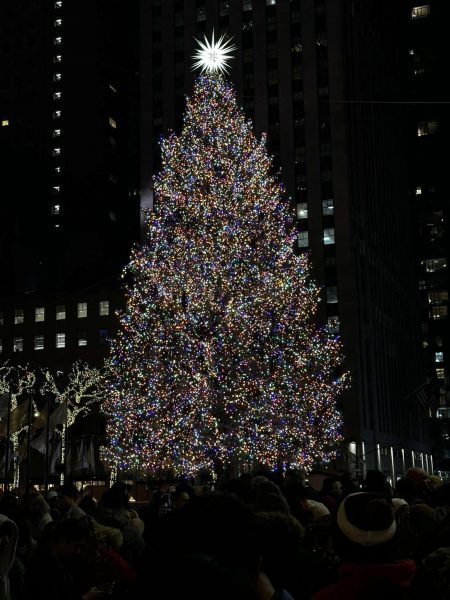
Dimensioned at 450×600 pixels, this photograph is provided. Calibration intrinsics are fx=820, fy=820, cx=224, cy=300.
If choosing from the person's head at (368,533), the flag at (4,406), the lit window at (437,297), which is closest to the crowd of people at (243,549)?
the person's head at (368,533)

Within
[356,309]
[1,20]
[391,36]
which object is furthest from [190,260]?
[1,20]

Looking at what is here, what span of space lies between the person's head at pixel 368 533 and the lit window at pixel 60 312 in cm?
7937

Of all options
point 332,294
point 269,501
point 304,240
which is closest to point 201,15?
point 304,240

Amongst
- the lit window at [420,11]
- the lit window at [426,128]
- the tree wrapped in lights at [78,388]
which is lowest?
the tree wrapped in lights at [78,388]

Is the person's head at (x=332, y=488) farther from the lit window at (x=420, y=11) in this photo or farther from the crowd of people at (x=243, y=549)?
the lit window at (x=420, y=11)

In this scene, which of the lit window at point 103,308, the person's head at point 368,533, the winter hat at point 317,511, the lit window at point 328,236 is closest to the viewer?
the person's head at point 368,533

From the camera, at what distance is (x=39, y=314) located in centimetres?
8300

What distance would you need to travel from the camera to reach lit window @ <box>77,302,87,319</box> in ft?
266

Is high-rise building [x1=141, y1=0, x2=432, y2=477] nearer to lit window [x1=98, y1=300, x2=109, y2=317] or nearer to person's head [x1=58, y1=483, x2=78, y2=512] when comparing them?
lit window [x1=98, y1=300, x2=109, y2=317]

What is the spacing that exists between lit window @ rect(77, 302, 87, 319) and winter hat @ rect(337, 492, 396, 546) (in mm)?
78217

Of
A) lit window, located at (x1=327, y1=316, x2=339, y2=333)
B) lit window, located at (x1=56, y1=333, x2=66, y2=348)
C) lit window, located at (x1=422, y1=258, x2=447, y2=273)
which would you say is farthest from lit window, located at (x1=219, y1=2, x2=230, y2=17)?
lit window, located at (x1=422, y1=258, x2=447, y2=273)

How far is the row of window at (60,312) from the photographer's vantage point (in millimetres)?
80500

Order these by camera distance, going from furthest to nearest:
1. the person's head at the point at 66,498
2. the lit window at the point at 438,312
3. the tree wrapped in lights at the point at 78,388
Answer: the lit window at the point at 438,312 < the tree wrapped in lights at the point at 78,388 < the person's head at the point at 66,498

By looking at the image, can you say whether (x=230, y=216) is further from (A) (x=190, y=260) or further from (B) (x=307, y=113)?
(B) (x=307, y=113)
